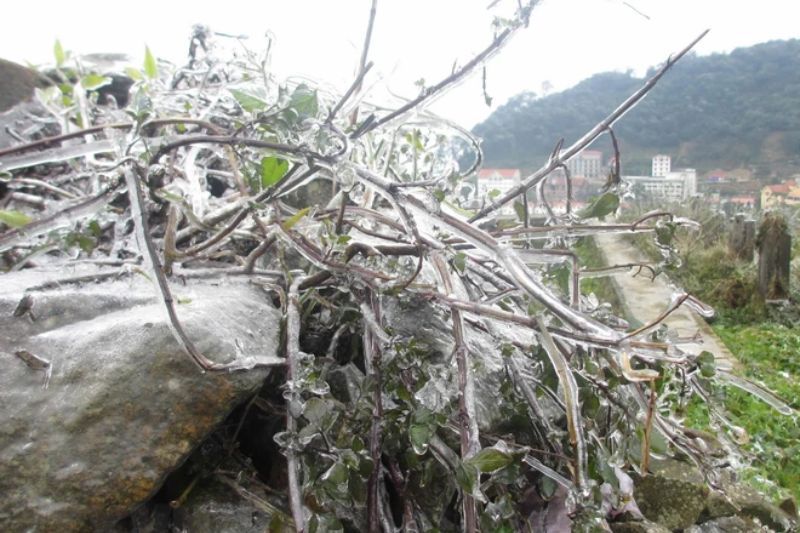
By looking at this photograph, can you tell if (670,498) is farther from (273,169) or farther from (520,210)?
(273,169)

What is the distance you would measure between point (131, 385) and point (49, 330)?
0.20m

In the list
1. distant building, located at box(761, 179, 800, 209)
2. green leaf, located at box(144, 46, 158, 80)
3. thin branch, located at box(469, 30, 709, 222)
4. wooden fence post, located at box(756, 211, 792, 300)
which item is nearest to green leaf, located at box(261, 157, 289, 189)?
thin branch, located at box(469, 30, 709, 222)

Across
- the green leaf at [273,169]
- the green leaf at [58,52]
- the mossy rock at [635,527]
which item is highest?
the green leaf at [58,52]

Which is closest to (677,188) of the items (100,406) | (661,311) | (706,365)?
(661,311)

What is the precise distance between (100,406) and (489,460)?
544 mm

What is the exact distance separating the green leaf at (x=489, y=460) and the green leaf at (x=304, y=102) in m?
0.52

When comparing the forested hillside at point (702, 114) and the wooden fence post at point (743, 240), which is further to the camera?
the forested hillside at point (702, 114)

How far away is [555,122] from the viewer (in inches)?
480

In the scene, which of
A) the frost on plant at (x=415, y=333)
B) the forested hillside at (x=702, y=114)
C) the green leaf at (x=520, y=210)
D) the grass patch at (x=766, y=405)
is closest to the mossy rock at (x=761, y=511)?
the grass patch at (x=766, y=405)

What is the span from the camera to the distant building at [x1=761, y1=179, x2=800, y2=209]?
27.9 feet

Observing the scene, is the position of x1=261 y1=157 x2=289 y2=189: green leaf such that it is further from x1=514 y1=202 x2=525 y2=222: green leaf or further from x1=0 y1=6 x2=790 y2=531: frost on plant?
x1=514 y1=202 x2=525 y2=222: green leaf

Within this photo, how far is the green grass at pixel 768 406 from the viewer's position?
2.84 meters

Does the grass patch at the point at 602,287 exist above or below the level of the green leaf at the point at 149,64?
below

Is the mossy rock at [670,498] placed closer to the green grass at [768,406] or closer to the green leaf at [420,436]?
the green grass at [768,406]
